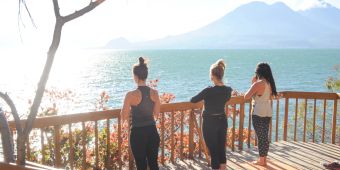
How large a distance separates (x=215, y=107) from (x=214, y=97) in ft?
0.36

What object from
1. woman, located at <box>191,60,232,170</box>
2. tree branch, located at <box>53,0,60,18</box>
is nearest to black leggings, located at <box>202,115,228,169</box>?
woman, located at <box>191,60,232,170</box>

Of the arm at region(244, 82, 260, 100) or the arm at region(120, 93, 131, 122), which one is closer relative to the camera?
the arm at region(120, 93, 131, 122)

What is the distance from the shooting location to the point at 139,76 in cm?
394

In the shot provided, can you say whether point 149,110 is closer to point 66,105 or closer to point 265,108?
point 265,108

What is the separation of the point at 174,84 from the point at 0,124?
Result: 5780 centimetres

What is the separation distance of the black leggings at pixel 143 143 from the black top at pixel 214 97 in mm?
675

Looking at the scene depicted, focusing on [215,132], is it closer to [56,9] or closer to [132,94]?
→ [132,94]

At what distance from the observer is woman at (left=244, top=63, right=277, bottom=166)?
5039 mm

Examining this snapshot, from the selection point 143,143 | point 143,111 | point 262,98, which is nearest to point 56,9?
point 143,111

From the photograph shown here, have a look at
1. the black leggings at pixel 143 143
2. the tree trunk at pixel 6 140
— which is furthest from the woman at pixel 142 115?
the tree trunk at pixel 6 140

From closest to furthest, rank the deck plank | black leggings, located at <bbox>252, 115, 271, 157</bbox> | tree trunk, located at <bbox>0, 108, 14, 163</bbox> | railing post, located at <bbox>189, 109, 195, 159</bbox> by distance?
tree trunk, located at <bbox>0, 108, 14, 163</bbox>, black leggings, located at <bbox>252, 115, 271, 157</bbox>, the deck plank, railing post, located at <bbox>189, 109, 195, 159</bbox>

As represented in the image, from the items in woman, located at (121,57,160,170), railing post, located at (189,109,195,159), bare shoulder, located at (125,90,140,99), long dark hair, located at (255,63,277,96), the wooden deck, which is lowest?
the wooden deck

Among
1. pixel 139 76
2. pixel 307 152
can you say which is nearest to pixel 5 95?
pixel 139 76

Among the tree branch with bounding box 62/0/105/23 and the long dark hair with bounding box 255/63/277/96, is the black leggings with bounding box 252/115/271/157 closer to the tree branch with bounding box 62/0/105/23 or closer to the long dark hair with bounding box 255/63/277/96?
the long dark hair with bounding box 255/63/277/96
